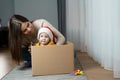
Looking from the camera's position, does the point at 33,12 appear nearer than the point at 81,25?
No

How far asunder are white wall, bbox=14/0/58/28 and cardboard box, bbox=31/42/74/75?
2658mm

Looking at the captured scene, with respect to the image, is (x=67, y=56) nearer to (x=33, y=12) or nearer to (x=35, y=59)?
(x=35, y=59)

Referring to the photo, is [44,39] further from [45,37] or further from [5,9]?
[5,9]

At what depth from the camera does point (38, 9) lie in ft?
13.8

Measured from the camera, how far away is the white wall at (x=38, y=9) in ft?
13.7

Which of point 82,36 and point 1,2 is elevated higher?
point 1,2

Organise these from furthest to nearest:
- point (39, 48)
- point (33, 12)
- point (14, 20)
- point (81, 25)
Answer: point (33, 12)
point (81, 25)
point (14, 20)
point (39, 48)

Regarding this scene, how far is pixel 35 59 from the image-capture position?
1.56 m

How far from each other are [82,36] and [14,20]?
1102mm

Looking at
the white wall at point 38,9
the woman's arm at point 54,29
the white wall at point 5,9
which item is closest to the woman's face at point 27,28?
the woman's arm at point 54,29

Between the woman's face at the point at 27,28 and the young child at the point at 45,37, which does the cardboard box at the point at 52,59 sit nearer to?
the young child at the point at 45,37

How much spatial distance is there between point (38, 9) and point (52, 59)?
2.78 meters

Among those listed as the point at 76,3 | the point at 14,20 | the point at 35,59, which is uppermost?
the point at 76,3

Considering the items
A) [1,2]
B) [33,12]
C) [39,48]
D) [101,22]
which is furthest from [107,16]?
[1,2]
